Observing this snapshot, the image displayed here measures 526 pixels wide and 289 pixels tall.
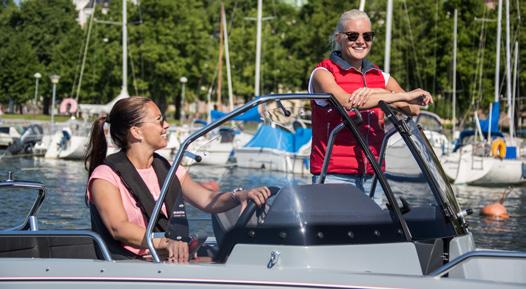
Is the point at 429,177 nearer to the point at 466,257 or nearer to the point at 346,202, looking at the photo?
the point at 346,202

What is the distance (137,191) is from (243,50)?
2590 inches

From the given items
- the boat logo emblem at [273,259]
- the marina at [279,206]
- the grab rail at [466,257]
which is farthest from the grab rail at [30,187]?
the grab rail at [466,257]

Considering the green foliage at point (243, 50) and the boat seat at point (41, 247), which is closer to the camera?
the boat seat at point (41, 247)

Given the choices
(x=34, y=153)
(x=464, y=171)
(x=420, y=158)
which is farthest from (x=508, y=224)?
(x=34, y=153)

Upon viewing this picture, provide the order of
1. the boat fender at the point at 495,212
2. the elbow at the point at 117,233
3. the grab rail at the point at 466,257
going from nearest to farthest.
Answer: the grab rail at the point at 466,257
the elbow at the point at 117,233
the boat fender at the point at 495,212

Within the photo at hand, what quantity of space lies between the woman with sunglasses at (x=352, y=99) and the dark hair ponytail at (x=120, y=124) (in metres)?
0.89

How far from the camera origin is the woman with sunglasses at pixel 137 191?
177 inches

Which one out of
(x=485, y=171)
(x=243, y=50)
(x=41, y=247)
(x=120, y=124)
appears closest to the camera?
(x=41, y=247)

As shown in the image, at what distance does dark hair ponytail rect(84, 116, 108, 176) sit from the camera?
5121mm

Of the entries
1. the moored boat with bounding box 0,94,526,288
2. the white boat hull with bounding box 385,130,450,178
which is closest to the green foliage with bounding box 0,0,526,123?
the white boat hull with bounding box 385,130,450,178

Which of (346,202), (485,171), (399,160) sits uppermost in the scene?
(399,160)

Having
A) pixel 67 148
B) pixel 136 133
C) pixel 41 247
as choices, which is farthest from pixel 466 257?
pixel 67 148

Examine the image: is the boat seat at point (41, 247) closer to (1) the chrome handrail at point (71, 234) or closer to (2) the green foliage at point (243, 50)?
(1) the chrome handrail at point (71, 234)

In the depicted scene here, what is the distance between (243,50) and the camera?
70.2 metres
